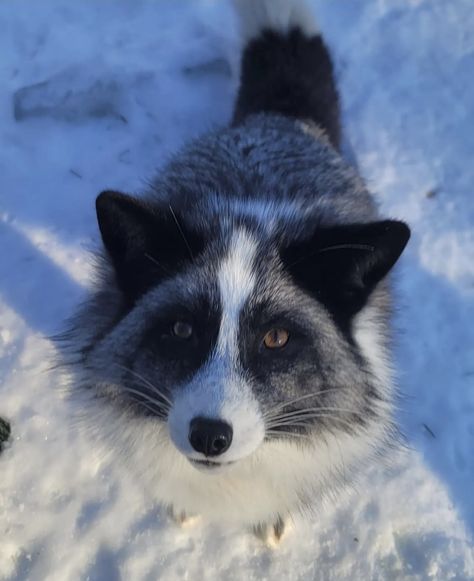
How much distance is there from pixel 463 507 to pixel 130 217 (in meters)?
2.42

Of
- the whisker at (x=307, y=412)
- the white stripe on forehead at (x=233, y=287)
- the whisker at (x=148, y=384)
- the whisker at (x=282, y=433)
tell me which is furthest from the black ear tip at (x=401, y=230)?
the whisker at (x=148, y=384)

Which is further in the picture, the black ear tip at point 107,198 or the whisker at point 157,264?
the whisker at point 157,264

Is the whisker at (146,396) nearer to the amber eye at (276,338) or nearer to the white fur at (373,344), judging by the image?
the amber eye at (276,338)

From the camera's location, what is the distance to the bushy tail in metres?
3.78

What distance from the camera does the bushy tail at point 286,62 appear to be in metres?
3.78

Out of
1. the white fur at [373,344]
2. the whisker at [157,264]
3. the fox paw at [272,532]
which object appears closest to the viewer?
the whisker at [157,264]

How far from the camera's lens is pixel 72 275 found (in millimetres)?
3967

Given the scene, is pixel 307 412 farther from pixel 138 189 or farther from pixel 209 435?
pixel 138 189

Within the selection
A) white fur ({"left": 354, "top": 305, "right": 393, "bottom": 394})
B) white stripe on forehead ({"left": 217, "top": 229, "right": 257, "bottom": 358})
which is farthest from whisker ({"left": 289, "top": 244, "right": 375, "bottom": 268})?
white fur ({"left": 354, "top": 305, "right": 393, "bottom": 394})

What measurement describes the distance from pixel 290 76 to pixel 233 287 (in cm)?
205

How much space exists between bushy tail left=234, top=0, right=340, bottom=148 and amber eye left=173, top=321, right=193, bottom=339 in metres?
1.99

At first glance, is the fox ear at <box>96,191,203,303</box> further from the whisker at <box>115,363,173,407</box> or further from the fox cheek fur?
the whisker at <box>115,363,173,407</box>

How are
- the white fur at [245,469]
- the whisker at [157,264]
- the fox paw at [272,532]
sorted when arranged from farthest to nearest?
1. the fox paw at [272,532]
2. the white fur at [245,469]
3. the whisker at [157,264]

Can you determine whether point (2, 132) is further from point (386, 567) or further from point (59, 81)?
point (386, 567)
